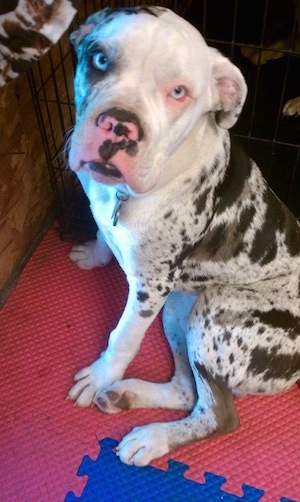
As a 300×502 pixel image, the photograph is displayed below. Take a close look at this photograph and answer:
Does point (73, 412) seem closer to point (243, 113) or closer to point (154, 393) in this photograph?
point (154, 393)

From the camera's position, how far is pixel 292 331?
2.00 meters

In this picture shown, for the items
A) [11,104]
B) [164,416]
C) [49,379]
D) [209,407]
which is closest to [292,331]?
[209,407]

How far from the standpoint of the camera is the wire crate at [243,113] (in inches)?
97.1

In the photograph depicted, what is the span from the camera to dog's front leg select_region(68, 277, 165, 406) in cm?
199

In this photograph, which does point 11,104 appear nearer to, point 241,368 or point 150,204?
point 150,204

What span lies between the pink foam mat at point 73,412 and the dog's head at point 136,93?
1.10 m

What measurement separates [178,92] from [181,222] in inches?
18.5

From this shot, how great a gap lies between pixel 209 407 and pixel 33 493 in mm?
716

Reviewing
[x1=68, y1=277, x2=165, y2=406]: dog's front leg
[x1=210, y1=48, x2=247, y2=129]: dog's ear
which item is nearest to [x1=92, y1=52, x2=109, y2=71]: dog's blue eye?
[x1=210, y1=48, x2=247, y2=129]: dog's ear

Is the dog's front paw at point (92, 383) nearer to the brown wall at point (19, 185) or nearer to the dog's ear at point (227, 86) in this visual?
the brown wall at point (19, 185)

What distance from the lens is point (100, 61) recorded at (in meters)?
1.52

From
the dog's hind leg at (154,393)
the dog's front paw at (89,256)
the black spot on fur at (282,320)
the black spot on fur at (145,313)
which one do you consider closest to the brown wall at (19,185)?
the dog's front paw at (89,256)

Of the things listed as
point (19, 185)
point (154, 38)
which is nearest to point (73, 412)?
point (19, 185)

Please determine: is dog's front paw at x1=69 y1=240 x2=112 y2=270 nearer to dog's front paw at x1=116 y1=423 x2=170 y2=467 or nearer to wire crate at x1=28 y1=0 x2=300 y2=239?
wire crate at x1=28 y1=0 x2=300 y2=239
